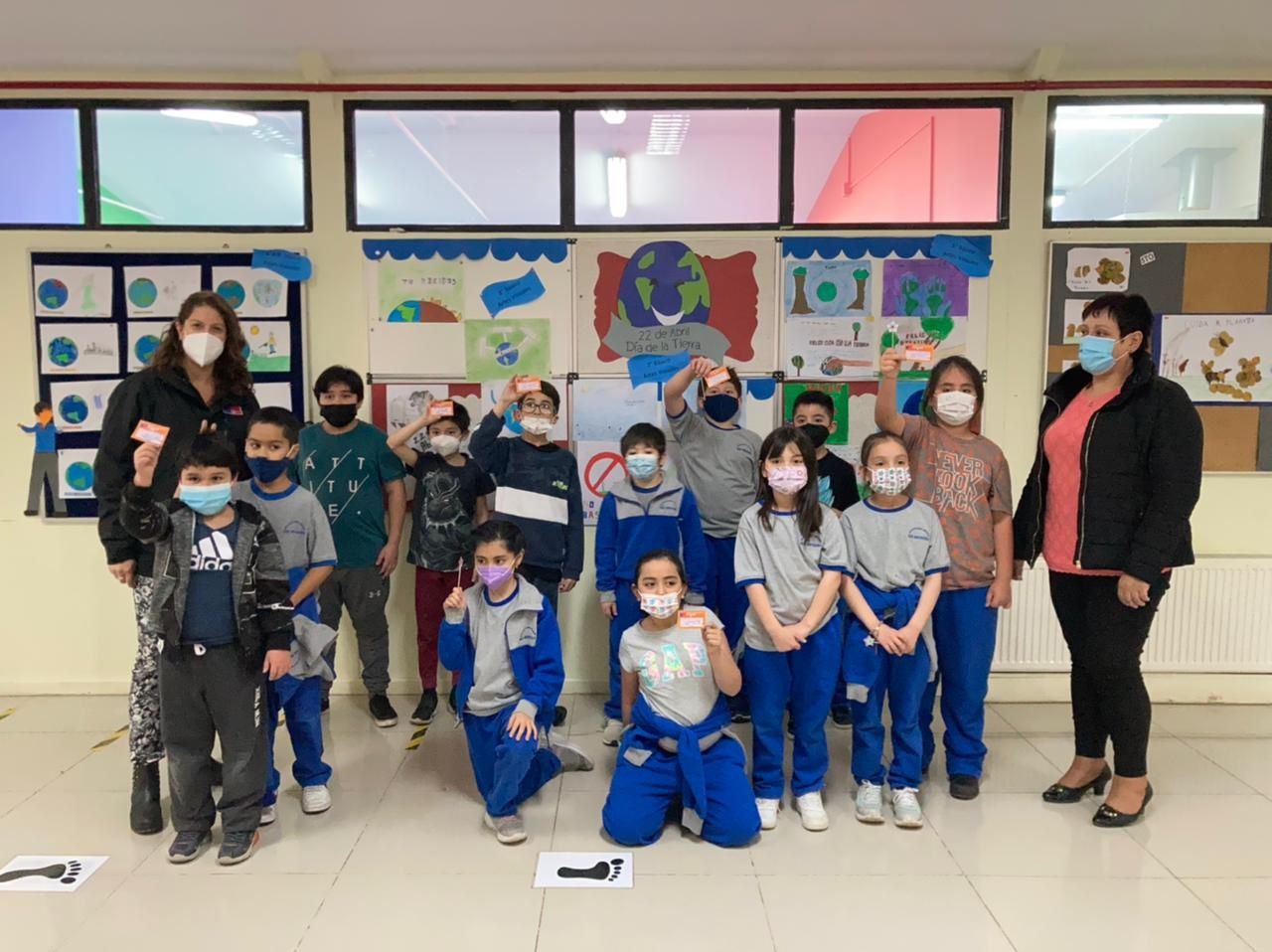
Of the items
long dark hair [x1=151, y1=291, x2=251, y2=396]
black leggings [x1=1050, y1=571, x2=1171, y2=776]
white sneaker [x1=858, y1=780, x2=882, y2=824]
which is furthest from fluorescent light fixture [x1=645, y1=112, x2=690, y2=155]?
white sneaker [x1=858, y1=780, x2=882, y2=824]

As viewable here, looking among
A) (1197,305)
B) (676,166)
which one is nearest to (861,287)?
(676,166)

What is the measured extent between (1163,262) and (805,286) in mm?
1562

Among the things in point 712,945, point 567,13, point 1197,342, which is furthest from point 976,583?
point 567,13

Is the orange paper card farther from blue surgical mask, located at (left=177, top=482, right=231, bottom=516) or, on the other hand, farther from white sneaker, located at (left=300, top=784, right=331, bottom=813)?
white sneaker, located at (left=300, top=784, right=331, bottom=813)

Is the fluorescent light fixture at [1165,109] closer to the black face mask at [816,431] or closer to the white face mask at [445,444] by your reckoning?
the black face mask at [816,431]

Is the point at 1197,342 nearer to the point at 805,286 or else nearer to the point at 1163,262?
the point at 1163,262

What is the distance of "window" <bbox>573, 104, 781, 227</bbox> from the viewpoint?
3.66 metres

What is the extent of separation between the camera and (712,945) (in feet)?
6.53

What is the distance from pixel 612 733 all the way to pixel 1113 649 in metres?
1.76

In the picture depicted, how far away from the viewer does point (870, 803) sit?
262cm

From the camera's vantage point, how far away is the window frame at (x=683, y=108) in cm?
363

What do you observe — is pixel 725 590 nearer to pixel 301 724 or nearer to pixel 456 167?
pixel 301 724

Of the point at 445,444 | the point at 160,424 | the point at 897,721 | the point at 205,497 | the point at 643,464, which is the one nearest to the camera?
the point at 205,497

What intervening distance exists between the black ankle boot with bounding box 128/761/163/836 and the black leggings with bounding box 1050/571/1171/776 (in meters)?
2.92
